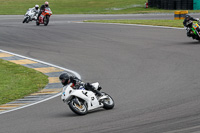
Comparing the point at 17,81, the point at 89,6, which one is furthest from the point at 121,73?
the point at 89,6

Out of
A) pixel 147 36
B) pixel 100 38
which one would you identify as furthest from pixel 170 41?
pixel 100 38

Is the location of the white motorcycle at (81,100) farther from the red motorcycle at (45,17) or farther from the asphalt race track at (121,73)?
the red motorcycle at (45,17)

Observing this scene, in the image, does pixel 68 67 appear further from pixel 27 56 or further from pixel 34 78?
pixel 27 56

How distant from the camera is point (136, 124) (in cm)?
754

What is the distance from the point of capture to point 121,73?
13.9 metres

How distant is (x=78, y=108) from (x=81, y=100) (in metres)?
0.22

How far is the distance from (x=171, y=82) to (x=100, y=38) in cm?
1101

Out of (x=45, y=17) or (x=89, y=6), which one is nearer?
(x=45, y=17)

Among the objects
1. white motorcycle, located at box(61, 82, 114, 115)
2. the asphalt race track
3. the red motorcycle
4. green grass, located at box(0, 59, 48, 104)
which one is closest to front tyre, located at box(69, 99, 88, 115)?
white motorcycle, located at box(61, 82, 114, 115)

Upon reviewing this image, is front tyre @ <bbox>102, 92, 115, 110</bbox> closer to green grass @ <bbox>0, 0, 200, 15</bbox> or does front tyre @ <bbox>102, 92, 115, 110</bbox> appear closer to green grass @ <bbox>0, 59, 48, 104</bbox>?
green grass @ <bbox>0, 59, 48, 104</bbox>

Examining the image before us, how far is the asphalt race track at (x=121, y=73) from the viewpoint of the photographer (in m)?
7.85

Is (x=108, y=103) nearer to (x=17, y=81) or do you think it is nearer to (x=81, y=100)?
(x=81, y=100)

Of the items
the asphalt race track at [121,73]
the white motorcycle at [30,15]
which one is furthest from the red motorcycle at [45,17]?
the asphalt race track at [121,73]

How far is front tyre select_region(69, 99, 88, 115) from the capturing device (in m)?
8.81
